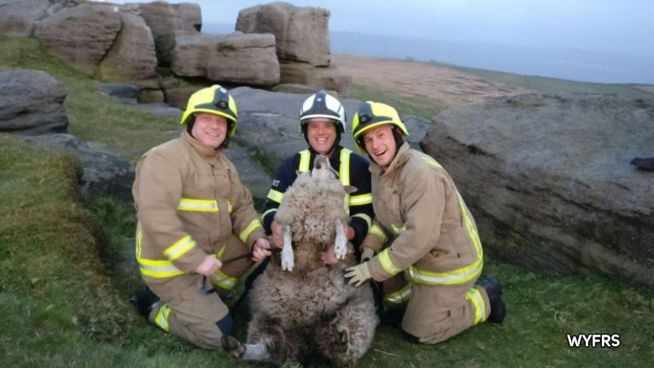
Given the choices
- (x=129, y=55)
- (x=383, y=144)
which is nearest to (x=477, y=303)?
(x=383, y=144)

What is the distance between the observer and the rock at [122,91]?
47.9 ft

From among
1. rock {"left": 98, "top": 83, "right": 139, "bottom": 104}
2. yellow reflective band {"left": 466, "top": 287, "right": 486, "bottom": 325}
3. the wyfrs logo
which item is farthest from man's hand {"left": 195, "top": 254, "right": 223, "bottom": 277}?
rock {"left": 98, "top": 83, "right": 139, "bottom": 104}

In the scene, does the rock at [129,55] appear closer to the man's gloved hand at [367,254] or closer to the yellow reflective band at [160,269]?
the yellow reflective band at [160,269]

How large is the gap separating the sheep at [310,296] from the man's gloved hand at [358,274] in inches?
2.7

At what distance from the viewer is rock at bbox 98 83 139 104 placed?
14594 millimetres

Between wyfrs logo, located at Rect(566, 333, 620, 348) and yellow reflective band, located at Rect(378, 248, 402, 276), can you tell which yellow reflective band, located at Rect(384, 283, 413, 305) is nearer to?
→ yellow reflective band, located at Rect(378, 248, 402, 276)

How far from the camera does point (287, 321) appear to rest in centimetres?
→ 454

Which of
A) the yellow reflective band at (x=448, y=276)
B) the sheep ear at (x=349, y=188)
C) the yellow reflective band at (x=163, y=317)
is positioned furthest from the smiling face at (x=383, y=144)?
the yellow reflective band at (x=163, y=317)

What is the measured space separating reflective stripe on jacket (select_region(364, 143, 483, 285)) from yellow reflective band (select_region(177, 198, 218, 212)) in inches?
59.4

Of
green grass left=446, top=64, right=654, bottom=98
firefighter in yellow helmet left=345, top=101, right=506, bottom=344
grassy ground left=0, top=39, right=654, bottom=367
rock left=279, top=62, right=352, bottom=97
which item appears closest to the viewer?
grassy ground left=0, top=39, right=654, bottom=367

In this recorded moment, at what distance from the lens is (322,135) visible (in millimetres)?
5344

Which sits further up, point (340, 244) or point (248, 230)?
point (340, 244)

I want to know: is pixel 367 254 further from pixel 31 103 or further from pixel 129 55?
pixel 129 55

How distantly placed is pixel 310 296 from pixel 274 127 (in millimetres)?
5947
